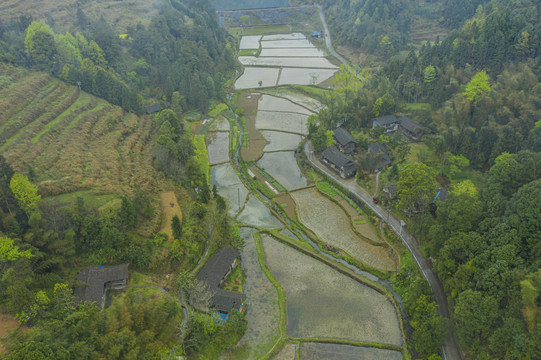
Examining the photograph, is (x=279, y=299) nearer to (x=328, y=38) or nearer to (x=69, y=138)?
(x=69, y=138)

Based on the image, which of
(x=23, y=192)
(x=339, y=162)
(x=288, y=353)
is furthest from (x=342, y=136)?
(x=23, y=192)

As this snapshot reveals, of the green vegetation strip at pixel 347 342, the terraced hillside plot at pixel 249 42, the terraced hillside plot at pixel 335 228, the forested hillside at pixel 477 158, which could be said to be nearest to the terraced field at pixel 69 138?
the terraced hillside plot at pixel 335 228

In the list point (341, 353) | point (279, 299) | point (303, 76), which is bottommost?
point (303, 76)

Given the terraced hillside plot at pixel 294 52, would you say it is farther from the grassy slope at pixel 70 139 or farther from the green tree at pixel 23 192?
the green tree at pixel 23 192

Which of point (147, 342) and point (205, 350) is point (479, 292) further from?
point (147, 342)

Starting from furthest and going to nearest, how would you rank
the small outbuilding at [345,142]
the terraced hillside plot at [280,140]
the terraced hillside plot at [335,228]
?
A: the terraced hillside plot at [280,140], the small outbuilding at [345,142], the terraced hillside plot at [335,228]

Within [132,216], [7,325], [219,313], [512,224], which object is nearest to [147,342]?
[219,313]
